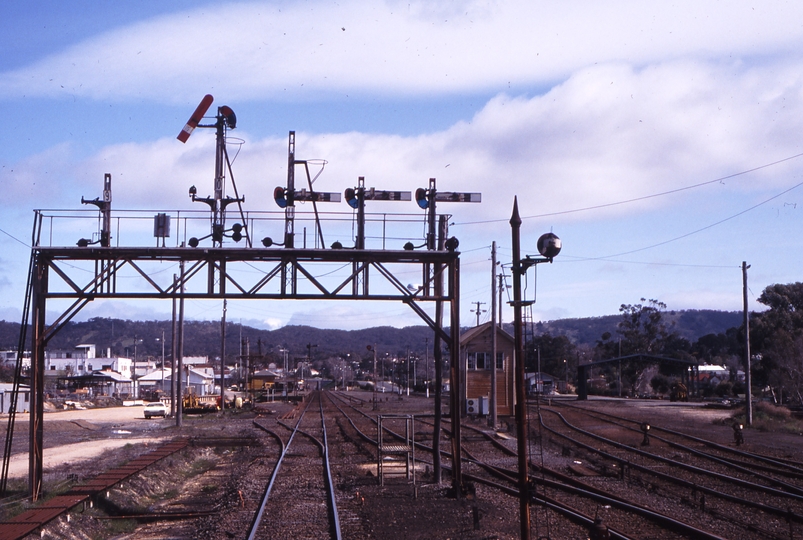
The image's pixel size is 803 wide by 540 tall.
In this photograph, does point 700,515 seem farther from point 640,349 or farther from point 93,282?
point 640,349

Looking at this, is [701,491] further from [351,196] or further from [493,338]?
[493,338]

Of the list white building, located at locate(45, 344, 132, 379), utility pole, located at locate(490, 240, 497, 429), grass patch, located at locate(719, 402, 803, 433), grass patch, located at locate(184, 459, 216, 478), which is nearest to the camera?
grass patch, located at locate(184, 459, 216, 478)

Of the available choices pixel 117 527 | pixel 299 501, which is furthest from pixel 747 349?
pixel 117 527

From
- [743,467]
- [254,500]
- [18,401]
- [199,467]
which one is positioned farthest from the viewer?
[18,401]

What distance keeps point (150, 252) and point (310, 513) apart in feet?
22.7

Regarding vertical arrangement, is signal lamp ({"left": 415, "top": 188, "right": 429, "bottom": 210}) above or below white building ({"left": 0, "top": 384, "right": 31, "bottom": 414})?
above

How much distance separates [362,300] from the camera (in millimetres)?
18078

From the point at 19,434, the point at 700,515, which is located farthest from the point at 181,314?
the point at 700,515

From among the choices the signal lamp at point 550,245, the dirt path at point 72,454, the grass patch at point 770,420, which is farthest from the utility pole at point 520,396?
the grass patch at point 770,420

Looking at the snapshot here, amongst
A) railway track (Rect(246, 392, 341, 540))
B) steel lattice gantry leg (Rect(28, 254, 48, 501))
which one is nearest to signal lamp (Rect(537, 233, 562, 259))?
railway track (Rect(246, 392, 341, 540))

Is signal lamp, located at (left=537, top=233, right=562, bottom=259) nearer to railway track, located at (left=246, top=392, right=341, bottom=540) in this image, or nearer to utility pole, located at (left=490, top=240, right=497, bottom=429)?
railway track, located at (left=246, top=392, right=341, bottom=540)

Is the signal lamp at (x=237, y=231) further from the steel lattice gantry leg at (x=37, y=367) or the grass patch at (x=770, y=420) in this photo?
the grass patch at (x=770, y=420)

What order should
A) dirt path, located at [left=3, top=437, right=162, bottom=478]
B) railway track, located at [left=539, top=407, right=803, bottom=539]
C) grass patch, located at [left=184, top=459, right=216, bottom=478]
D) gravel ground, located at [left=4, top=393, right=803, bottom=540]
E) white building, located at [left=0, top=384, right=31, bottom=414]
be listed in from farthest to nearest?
white building, located at [left=0, top=384, right=31, bottom=414], dirt path, located at [left=3, top=437, right=162, bottom=478], grass patch, located at [left=184, top=459, right=216, bottom=478], railway track, located at [left=539, top=407, right=803, bottom=539], gravel ground, located at [left=4, top=393, right=803, bottom=540]

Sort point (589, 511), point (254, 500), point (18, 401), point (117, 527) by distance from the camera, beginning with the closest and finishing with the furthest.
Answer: point (117, 527) → point (589, 511) → point (254, 500) → point (18, 401)
